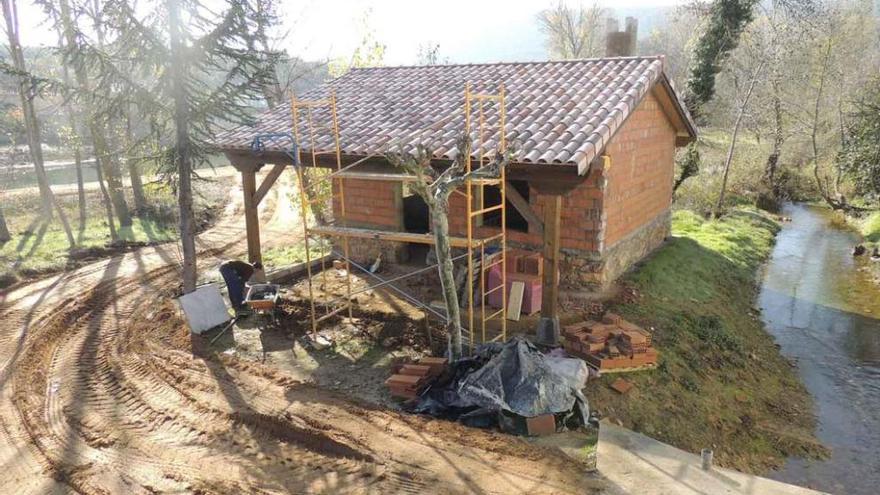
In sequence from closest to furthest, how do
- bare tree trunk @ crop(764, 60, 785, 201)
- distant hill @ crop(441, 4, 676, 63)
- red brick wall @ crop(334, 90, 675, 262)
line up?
red brick wall @ crop(334, 90, 675, 262) → bare tree trunk @ crop(764, 60, 785, 201) → distant hill @ crop(441, 4, 676, 63)

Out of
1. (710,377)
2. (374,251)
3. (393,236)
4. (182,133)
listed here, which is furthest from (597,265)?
(182,133)

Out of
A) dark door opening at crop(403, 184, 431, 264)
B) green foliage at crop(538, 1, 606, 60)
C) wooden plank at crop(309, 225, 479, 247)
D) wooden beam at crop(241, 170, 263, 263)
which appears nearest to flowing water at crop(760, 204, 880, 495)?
wooden plank at crop(309, 225, 479, 247)

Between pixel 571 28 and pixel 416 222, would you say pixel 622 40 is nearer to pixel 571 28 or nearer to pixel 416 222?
pixel 416 222

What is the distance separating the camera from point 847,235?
20.2 m

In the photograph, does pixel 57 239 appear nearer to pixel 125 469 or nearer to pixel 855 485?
pixel 125 469

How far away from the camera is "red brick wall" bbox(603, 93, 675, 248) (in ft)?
35.8

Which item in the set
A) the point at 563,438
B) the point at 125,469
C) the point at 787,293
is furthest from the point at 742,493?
the point at 787,293

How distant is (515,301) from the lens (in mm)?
9648

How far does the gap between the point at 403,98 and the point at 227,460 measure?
8.65 metres

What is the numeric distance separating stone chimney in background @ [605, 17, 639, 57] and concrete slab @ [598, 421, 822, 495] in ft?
36.3

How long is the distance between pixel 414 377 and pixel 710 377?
199 inches

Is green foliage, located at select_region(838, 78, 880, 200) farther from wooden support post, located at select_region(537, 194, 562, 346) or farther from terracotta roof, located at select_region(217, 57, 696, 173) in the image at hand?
wooden support post, located at select_region(537, 194, 562, 346)

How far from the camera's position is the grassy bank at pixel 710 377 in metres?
7.54

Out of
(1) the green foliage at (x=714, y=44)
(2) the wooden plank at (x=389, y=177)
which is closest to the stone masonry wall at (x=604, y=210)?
(2) the wooden plank at (x=389, y=177)
